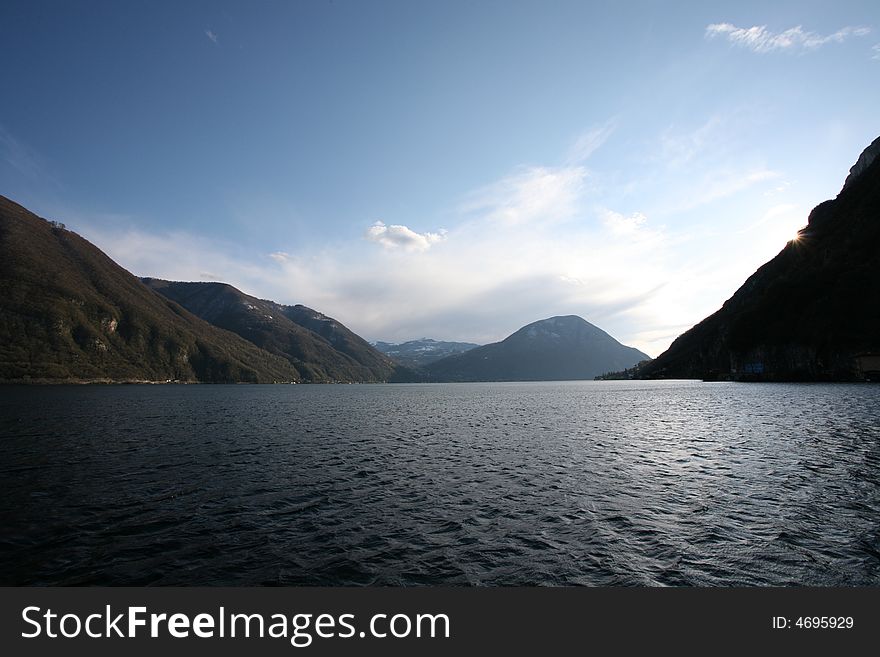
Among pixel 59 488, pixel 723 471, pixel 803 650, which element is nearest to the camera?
pixel 803 650

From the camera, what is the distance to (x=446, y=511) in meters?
26.8

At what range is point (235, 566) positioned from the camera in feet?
61.8

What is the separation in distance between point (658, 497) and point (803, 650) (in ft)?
52.8

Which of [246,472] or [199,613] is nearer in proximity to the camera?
[199,613]

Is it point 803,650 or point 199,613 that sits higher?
point 199,613

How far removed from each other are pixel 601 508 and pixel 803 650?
13.5 meters

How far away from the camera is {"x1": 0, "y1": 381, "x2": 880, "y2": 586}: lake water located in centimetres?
1830

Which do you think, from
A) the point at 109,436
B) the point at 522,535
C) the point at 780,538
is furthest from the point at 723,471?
the point at 109,436

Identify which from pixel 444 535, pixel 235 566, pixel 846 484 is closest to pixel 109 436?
pixel 235 566

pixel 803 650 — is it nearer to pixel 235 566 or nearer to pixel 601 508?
pixel 601 508

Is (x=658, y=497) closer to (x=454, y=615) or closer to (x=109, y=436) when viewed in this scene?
(x=454, y=615)

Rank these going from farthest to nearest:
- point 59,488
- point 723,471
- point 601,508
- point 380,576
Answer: point 723,471
point 59,488
point 601,508
point 380,576

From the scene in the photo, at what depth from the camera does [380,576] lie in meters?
17.9

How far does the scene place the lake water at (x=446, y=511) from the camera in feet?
60.0
